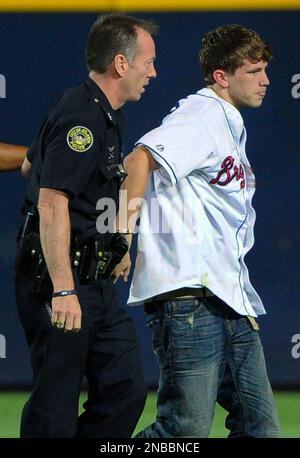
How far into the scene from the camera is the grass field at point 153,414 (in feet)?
20.0

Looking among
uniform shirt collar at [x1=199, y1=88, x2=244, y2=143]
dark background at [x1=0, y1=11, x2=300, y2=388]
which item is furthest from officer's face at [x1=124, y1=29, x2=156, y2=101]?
dark background at [x1=0, y1=11, x2=300, y2=388]

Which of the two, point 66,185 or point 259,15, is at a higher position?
point 259,15

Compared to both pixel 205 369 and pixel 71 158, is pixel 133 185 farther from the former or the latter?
pixel 205 369

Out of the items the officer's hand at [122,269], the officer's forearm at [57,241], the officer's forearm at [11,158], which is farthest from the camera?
the officer's forearm at [11,158]

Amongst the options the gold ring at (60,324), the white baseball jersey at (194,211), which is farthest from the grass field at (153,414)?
the gold ring at (60,324)

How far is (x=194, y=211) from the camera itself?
4426mm

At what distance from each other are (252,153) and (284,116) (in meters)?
0.26

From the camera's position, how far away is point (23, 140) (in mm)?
6887

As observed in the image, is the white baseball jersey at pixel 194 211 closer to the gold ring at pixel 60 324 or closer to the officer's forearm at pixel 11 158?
the gold ring at pixel 60 324

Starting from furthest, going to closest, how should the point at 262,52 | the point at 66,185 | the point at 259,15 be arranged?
the point at 259,15 → the point at 262,52 → the point at 66,185

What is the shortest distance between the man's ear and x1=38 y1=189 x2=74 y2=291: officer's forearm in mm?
802

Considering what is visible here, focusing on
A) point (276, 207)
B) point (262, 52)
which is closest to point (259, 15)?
point (276, 207)

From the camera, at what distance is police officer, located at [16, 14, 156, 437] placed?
4.31 metres

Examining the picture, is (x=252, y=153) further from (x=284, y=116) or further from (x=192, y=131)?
(x=192, y=131)
